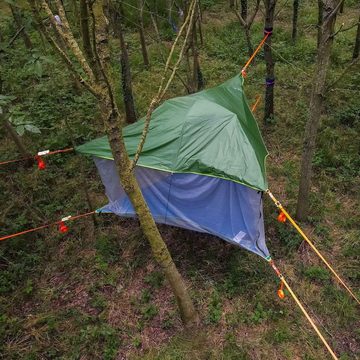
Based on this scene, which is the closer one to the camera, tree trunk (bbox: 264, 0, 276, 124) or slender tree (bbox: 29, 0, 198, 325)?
slender tree (bbox: 29, 0, 198, 325)

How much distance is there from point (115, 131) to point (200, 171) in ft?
4.92

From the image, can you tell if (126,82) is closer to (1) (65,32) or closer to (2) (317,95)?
(2) (317,95)

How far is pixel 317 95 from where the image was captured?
14.7ft

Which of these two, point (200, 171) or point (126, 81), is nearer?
point (200, 171)

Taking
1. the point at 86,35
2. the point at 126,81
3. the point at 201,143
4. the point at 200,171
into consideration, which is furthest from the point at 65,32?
the point at 126,81

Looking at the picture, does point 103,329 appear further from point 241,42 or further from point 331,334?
point 241,42

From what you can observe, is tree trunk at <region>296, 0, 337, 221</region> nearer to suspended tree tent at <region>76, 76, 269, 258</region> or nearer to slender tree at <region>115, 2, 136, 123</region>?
suspended tree tent at <region>76, 76, 269, 258</region>

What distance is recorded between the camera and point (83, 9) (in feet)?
8.37

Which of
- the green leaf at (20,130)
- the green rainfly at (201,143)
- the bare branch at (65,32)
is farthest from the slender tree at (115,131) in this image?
the green rainfly at (201,143)

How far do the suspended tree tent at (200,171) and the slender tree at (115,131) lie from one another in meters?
0.97

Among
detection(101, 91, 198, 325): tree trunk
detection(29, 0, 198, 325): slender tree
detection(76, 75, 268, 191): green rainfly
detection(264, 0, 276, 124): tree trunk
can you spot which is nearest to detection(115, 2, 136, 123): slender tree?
detection(76, 75, 268, 191): green rainfly

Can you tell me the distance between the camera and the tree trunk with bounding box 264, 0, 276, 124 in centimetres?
628

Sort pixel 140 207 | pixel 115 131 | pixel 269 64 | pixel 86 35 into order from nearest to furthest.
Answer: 1. pixel 86 35
2. pixel 115 131
3. pixel 140 207
4. pixel 269 64

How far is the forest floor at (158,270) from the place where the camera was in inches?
159
